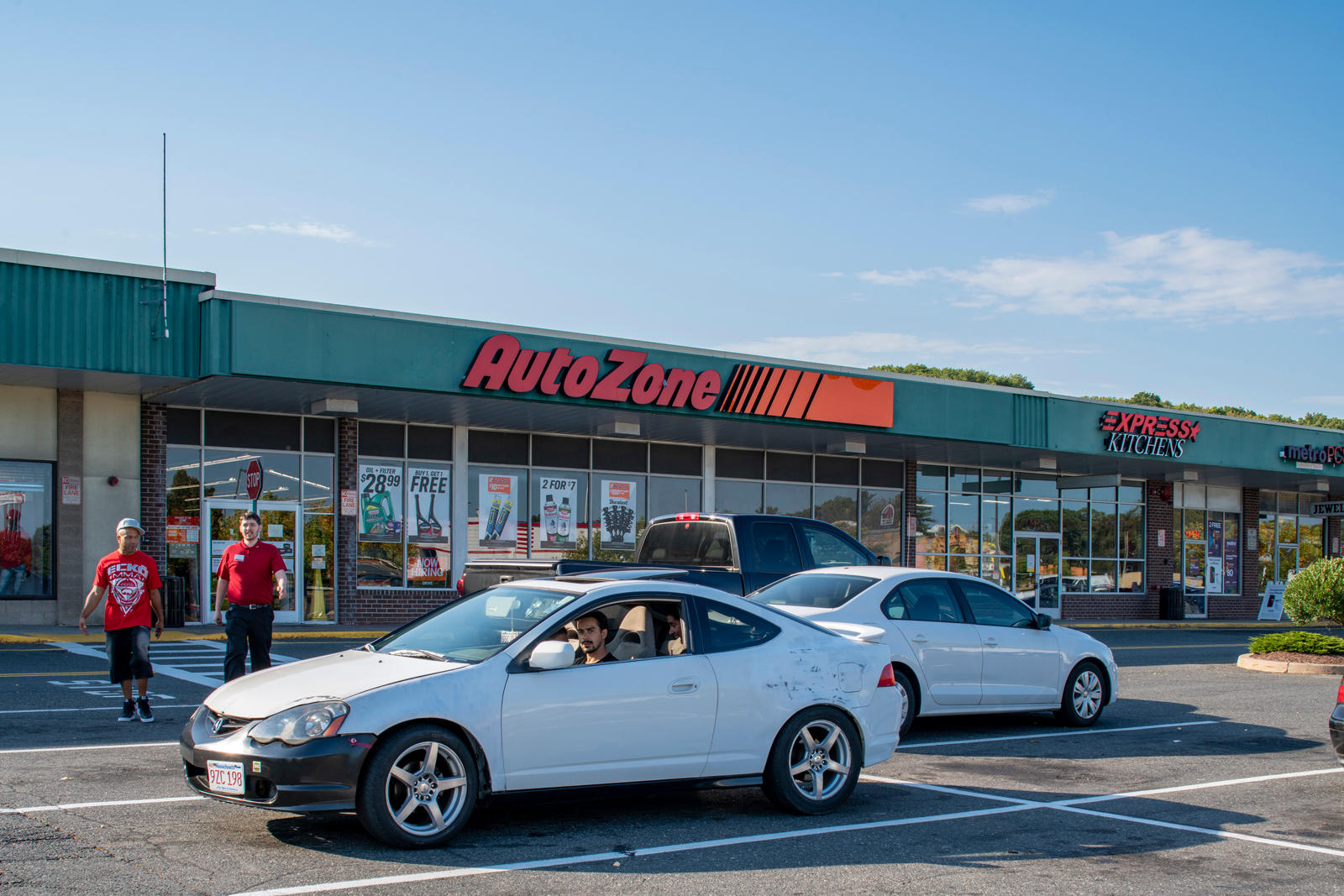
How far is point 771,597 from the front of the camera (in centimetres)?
1187

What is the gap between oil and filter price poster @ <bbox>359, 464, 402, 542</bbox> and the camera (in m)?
23.8

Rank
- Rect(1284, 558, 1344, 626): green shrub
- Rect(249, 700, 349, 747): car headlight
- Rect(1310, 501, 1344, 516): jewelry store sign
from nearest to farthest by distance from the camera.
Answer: Rect(249, 700, 349, 747): car headlight < Rect(1284, 558, 1344, 626): green shrub < Rect(1310, 501, 1344, 516): jewelry store sign

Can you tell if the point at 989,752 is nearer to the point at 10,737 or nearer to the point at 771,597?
the point at 771,597

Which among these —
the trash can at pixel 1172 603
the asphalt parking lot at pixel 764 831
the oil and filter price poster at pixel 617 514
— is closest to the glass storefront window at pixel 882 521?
the oil and filter price poster at pixel 617 514

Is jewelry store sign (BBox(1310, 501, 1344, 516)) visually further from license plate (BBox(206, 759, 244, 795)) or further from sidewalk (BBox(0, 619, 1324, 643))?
license plate (BBox(206, 759, 244, 795))

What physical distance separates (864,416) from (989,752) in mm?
16134

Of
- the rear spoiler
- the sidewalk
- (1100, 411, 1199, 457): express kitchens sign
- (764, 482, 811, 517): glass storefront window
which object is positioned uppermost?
(1100, 411, 1199, 457): express kitchens sign

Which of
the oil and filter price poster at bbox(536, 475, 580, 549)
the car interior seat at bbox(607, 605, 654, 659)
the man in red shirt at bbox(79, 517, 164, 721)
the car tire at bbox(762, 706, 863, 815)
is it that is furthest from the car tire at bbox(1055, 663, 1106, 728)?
→ the oil and filter price poster at bbox(536, 475, 580, 549)

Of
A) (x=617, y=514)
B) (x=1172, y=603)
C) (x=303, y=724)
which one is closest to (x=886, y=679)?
(x=303, y=724)

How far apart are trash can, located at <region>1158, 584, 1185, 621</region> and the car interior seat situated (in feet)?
103

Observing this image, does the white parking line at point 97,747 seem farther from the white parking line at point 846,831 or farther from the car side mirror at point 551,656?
the white parking line at point 846,831

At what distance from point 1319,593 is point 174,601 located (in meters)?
18.9

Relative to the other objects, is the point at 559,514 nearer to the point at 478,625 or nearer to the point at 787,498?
the point at 787,498

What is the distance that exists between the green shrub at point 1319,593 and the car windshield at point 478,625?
17350 mm
